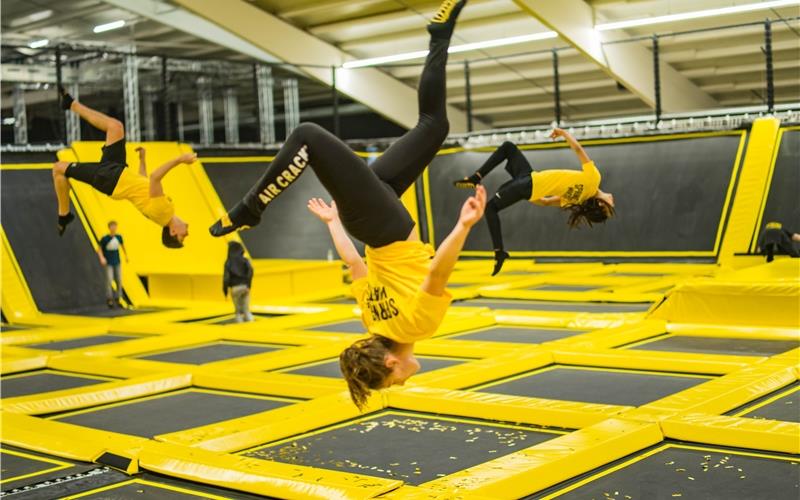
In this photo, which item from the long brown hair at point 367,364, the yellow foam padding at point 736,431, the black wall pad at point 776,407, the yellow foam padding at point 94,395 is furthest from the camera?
the yellow foam padding at point 94,395

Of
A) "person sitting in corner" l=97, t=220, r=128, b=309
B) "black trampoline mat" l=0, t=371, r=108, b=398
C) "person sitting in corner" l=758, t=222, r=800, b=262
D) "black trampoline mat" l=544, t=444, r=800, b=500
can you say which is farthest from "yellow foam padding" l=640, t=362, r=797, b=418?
"person sitting in corner" l=97, t=220, r=128, b=309

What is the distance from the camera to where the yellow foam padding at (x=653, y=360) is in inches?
290

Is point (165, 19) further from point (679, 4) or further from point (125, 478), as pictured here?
point (125, 478)

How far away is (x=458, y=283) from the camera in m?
14.1

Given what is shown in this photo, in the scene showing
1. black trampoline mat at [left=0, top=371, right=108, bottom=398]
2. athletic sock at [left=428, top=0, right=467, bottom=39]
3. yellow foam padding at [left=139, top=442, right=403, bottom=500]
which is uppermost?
athletic sock at [left=428, top=0, right=467, bottom=39]

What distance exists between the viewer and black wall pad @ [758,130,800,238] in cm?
1351

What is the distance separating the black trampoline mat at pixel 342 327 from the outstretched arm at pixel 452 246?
6534 mm

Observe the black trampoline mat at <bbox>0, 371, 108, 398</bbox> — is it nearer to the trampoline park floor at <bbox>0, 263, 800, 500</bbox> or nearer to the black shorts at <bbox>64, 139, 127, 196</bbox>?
the trampoline park floor at <bbox>0, 263, 800, 500</bbox>

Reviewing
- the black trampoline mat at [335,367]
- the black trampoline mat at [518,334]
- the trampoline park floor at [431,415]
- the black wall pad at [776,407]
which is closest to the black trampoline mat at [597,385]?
the trampoline park floor at [431,415]

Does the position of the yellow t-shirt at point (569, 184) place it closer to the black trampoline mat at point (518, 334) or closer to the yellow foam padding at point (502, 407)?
the yellow foam padding at point (502, 407)

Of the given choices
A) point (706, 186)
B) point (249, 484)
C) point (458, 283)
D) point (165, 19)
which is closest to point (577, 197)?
point (249, 484)

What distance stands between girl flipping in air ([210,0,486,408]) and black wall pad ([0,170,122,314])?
9.36 m

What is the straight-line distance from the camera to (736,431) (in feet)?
17.3

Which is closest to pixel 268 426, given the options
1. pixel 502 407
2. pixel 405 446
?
pixel 405 446
